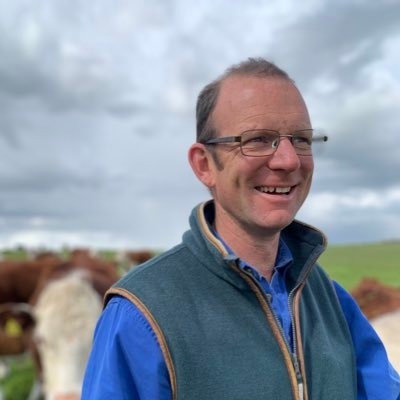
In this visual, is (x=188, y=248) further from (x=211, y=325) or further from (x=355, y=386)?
(x=355, y=386)

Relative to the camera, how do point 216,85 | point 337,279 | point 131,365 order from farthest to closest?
point 337,279
point 216,85
point 131,365

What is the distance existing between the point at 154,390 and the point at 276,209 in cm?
70

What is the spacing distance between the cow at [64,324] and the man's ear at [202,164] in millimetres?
3930

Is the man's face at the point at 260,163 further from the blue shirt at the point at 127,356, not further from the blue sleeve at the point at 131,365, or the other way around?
the blue sleeve at the point at 131,365

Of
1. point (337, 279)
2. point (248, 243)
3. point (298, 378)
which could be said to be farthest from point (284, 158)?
point (337, 279)

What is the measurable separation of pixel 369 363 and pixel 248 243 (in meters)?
0.67

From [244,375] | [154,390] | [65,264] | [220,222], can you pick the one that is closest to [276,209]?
[220,222]

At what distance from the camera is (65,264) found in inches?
290

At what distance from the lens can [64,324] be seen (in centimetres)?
614

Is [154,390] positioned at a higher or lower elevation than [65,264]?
lower

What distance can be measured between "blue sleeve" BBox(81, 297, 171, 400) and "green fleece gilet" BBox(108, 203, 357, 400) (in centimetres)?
3

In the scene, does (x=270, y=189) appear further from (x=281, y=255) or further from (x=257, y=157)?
(x=281, y=255)

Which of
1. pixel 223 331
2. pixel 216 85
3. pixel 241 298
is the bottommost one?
pixel 223 331

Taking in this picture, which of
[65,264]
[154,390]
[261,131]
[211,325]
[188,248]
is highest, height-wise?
[65,264]
